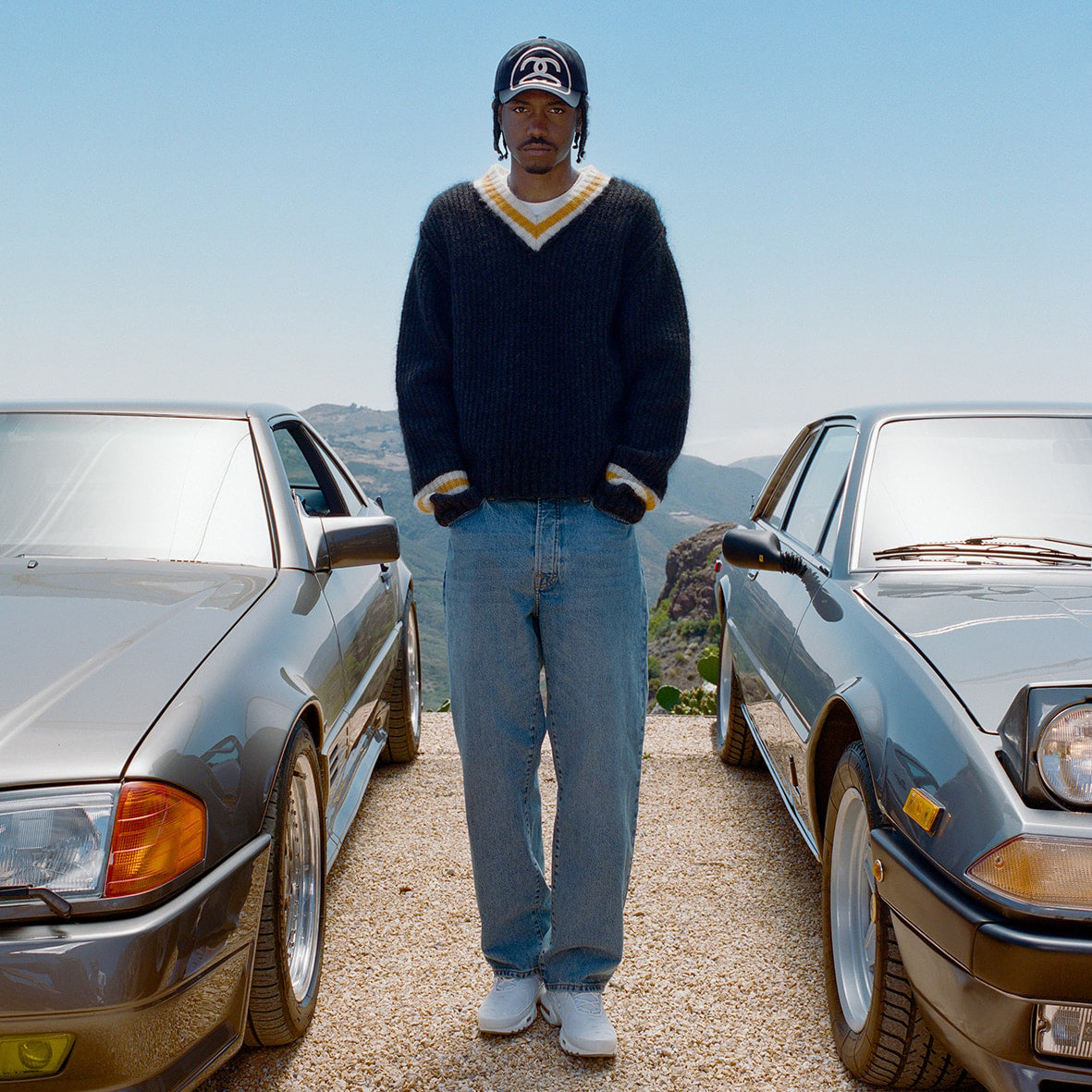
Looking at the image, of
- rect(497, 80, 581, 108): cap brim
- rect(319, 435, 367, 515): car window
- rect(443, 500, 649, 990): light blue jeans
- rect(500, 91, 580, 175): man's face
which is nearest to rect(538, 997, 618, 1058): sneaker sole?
rect(443, 500, 649, 990): light blue jeans

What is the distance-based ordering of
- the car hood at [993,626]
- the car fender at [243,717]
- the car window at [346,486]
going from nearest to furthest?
the car fender at [243,717] < the car hood at [993,626] < the car window at [346,486]

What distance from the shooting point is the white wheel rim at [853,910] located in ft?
A: 8.14

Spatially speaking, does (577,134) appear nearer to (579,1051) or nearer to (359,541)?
(359,541)

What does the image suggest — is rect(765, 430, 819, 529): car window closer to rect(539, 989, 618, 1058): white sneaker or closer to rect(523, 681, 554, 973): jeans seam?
rect(523, 681, 554, 973): jeans seam

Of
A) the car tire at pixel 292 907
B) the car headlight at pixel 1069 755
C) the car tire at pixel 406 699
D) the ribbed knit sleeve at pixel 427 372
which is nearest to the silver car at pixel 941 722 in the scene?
the car headlight at pixel 1069 755

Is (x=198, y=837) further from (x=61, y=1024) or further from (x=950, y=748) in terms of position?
(x=950, y=748)

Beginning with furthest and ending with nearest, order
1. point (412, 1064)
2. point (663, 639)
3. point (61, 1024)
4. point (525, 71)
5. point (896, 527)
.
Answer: point (663, 639), point (896, 527), point (412, 1064), point (525, 71), point (61, 1024)

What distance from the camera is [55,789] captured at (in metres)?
1.75

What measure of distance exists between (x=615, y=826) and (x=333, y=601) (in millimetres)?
1197

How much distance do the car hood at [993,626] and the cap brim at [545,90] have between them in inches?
54.3

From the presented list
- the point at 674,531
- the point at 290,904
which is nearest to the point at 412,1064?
the point at 290,904

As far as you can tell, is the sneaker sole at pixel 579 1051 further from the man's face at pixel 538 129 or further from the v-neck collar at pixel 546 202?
the man's face at pixel 538 129

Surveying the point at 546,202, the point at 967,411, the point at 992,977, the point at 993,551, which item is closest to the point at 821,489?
the point at 967,411

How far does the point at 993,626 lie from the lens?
236cm
